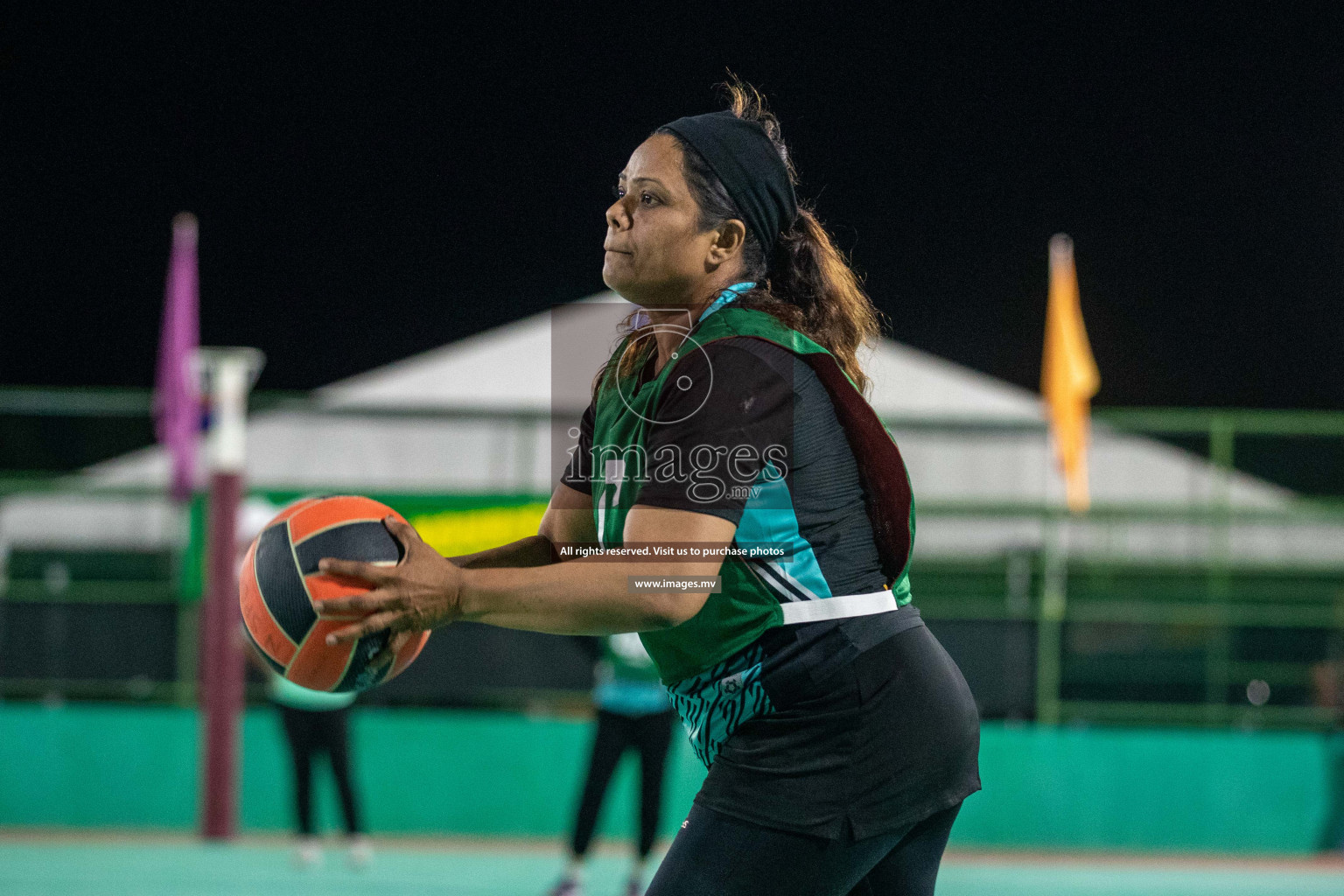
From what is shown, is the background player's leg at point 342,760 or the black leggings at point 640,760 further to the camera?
the background player's leg at point 342,760

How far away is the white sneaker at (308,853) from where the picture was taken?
7.28 m

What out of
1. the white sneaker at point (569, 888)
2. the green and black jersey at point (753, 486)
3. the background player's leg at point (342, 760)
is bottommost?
the white sneaker at point (569, 888)

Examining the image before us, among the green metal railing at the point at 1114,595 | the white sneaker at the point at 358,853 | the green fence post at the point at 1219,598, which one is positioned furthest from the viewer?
the green fence post at the point at 1219,598

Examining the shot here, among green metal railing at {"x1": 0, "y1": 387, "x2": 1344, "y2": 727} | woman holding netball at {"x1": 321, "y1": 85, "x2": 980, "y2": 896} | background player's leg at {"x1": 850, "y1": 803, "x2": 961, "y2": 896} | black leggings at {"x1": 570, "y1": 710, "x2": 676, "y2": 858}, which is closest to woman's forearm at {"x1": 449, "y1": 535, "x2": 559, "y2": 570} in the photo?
woman holding netball at {"x1": 321, "y1": 85, "x2": 980, "y2": 896}

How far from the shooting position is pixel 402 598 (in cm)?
172

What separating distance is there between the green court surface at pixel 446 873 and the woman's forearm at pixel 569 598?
211 inches

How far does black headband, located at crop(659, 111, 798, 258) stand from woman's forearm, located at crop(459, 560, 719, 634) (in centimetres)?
66

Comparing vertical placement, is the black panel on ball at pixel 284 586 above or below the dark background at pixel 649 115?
below

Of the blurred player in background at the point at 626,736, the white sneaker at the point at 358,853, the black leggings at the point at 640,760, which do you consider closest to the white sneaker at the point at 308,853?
the white sneaker at the point at 358,853

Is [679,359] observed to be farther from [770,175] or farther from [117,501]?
[117,501]

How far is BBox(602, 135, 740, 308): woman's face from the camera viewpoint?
2107 millimetres

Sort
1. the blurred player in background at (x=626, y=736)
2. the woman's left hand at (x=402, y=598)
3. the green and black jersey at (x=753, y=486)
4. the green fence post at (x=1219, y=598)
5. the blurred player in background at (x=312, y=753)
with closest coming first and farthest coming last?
the woman's left hand at (x=402, y=598), the green and black jersey at (x=753, y=486), the blurred player in background at (x=626, y=736), the blurred player in background at (x=312, y=753), the green fence post at (x=1219, y=598)

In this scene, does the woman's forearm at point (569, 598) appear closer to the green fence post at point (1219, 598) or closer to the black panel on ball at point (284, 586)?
the black panel on ball at point (284, 586)

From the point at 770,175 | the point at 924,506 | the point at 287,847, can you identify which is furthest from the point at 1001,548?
the point at 770,175
